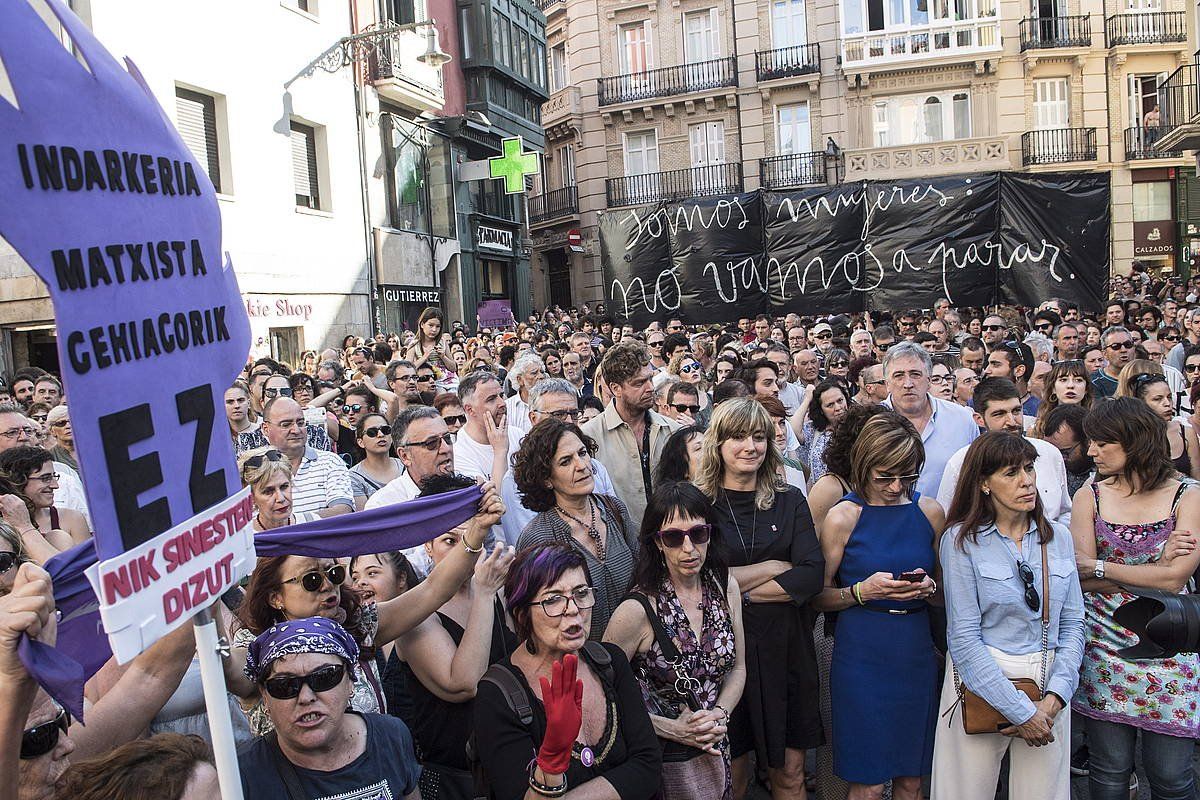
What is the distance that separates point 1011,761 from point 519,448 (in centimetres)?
235

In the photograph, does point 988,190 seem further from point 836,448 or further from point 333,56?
point 333,56

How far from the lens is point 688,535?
11.8 ft

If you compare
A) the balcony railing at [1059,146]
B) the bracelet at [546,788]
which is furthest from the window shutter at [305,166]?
the balcony railing at [1059,146]

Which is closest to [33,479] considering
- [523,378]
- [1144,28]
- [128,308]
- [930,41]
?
[128,308]

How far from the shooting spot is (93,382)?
5.69ft

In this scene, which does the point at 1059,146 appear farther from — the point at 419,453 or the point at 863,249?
the point at 419,453

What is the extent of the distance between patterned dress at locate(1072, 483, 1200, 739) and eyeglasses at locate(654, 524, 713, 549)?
1.72m

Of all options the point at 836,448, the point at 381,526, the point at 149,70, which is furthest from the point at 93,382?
the point at 149,70

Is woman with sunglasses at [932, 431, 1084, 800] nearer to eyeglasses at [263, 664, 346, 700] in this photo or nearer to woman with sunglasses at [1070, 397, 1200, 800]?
woman with sunglasses at [1070, 397, 1200, 800]

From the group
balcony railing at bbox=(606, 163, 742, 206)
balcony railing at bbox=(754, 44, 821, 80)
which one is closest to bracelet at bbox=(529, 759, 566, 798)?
balcony railing at bbox=(606, 163, 742, 206)

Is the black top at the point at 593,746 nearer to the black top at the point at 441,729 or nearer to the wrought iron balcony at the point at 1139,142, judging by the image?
the black top at the point at 441,729

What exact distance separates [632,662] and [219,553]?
1857 millimetres

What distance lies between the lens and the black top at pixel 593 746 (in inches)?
113

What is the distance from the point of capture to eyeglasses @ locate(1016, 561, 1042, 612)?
3660 mm
